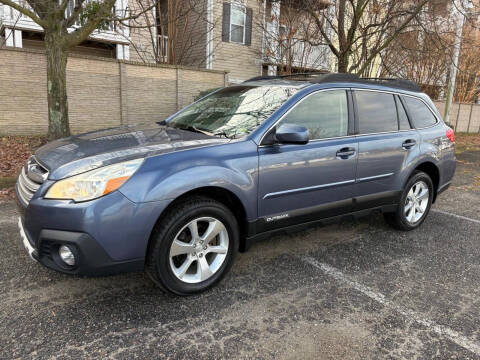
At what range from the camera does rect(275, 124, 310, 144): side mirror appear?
121 inches

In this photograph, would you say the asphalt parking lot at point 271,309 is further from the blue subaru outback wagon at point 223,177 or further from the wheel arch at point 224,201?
the wheel arch at point 224,201

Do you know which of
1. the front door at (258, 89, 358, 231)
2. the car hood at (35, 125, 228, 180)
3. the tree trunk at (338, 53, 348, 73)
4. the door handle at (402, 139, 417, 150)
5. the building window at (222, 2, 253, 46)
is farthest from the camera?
the building window at (222, 2, 253, 46)

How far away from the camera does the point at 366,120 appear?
3912 mm

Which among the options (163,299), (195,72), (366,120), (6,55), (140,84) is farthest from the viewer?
(195,72)

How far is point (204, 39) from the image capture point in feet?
51.6

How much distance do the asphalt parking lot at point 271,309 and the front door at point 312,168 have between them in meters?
0.53

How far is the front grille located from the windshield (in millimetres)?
1338

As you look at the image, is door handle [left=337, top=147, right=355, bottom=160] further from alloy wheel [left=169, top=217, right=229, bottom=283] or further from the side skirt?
alloy wheel [left=169, top=217, right=229, bottom=283]

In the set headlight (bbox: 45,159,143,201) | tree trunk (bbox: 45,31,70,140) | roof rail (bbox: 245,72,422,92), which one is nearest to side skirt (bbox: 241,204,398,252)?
headlight (bbox: 45,159,143,201)

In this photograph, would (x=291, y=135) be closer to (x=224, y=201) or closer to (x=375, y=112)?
(x=224, y=201)

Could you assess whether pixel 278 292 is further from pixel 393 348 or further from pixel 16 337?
pixel 16 337

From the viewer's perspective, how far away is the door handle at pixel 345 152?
11.8 ft

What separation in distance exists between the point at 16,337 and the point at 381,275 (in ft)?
9.38

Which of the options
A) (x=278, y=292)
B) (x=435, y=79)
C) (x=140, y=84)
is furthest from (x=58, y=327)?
(x=435, y=79)
